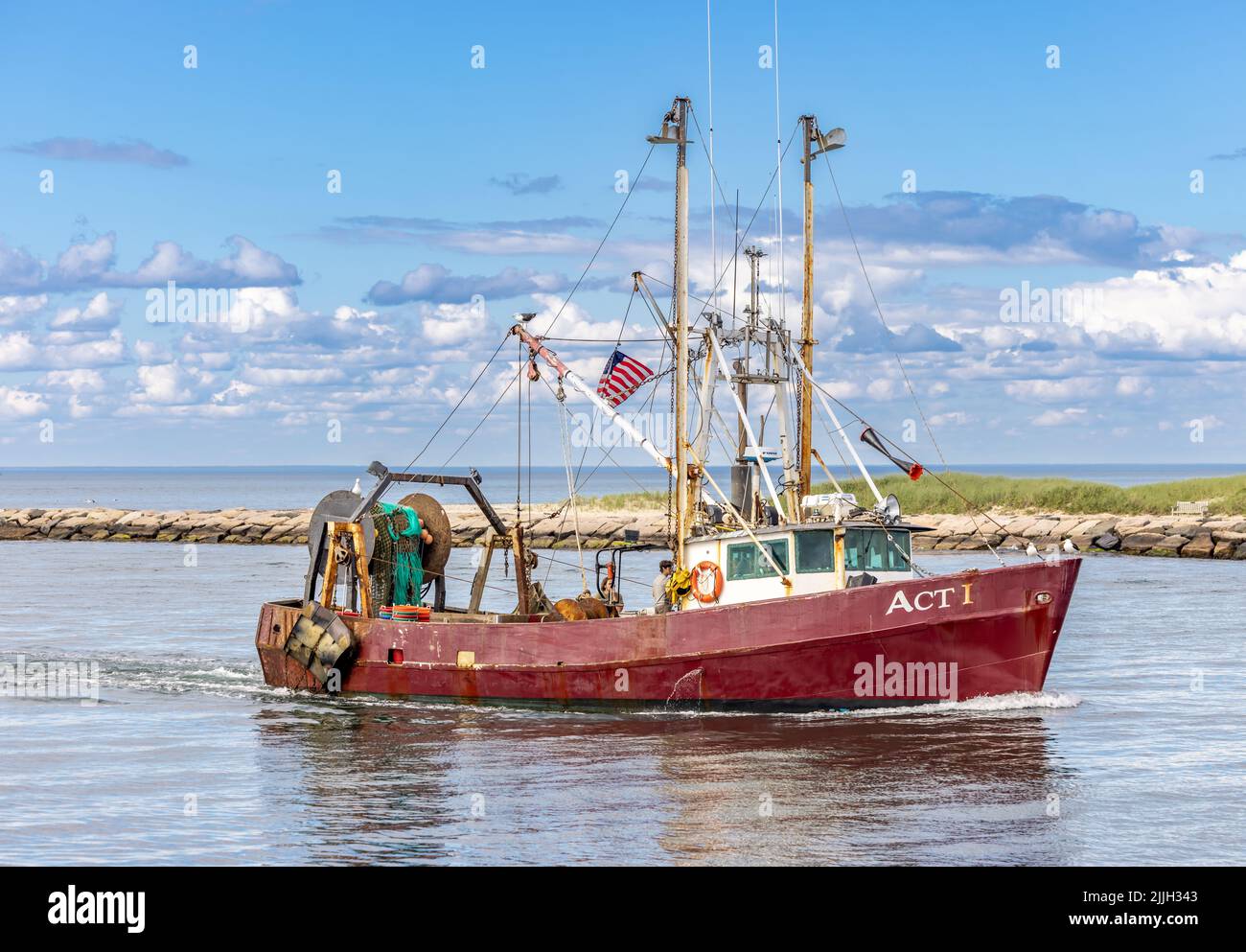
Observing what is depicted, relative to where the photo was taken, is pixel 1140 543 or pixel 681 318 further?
pixel 1140 543

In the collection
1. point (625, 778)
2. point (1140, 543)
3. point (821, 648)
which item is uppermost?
point (821, 648)

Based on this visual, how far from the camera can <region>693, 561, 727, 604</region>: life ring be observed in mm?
23031

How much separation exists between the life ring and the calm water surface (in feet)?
6.25

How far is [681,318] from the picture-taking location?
78.1ft

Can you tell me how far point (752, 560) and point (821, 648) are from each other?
192cm

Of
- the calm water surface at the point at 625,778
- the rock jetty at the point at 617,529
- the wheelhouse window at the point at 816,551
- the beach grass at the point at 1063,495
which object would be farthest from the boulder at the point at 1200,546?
the wheelhouse window at the point at 816,551

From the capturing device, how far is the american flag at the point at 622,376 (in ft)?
79.1

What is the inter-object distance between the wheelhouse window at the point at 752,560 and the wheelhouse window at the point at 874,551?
3.21ft

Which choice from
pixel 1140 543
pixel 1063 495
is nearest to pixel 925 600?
pixel 1140 543

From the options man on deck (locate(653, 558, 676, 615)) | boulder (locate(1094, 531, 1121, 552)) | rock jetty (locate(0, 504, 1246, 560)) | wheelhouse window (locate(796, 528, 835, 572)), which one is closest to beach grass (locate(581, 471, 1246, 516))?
rock jetty (locate(0, 504, 1246, 560))

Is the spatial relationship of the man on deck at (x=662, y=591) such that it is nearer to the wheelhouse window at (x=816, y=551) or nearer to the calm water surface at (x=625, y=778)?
the calm water surface at (x=625, y=778)

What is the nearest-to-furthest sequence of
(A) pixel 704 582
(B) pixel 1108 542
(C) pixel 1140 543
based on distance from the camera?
(A) pixel 704 582, (C) pixel 1140 543, (B) pixel 1108 542

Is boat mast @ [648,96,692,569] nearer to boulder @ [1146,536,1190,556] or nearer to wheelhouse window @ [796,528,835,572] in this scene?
wheelhouse window @ [796,528,835,572]

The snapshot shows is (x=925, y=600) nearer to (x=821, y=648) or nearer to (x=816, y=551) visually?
(x=821, y=648)
